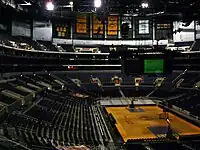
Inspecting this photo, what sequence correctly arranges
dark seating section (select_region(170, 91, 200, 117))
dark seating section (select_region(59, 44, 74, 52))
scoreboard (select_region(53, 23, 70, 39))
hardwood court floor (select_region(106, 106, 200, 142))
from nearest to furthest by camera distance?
hardwood court floor (select_region(106, 106, 200, 142)) < dark seating section (select_region(170, 91, 200, 117)) < scoreboard (select_region(53, 23, 70, 39)) < dark seating section (select_region(59, 44, 74, 52))

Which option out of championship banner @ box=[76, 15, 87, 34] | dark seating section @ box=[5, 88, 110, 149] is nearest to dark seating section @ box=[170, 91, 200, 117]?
dark seating section @ box=[5, 88, 110, 149]

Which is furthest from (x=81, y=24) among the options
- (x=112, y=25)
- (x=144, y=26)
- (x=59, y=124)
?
(x=59, y=124)

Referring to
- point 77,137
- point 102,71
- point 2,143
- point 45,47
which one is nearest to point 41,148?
point 2,143

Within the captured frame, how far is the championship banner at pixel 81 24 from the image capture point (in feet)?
143

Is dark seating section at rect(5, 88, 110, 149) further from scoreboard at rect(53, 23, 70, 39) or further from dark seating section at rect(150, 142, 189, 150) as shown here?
scoreboard at rect(53, 23, 70, 39)

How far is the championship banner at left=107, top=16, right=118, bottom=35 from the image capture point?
44.2 metres

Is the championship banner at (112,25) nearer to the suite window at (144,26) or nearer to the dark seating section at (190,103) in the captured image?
the suite window at (144,26)

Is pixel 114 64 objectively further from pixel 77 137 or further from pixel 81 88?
pixel 77 137

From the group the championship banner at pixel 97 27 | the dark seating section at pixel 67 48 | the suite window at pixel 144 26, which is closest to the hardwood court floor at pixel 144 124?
the dark seating section at pixel 67 48

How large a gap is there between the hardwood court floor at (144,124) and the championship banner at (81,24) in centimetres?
1757

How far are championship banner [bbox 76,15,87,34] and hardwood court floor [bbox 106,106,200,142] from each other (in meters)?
17.6

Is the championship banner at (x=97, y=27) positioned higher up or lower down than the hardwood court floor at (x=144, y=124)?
higher up

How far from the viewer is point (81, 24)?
43.9m

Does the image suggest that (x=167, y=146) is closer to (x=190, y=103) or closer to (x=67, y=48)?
(x=190, y=103)
